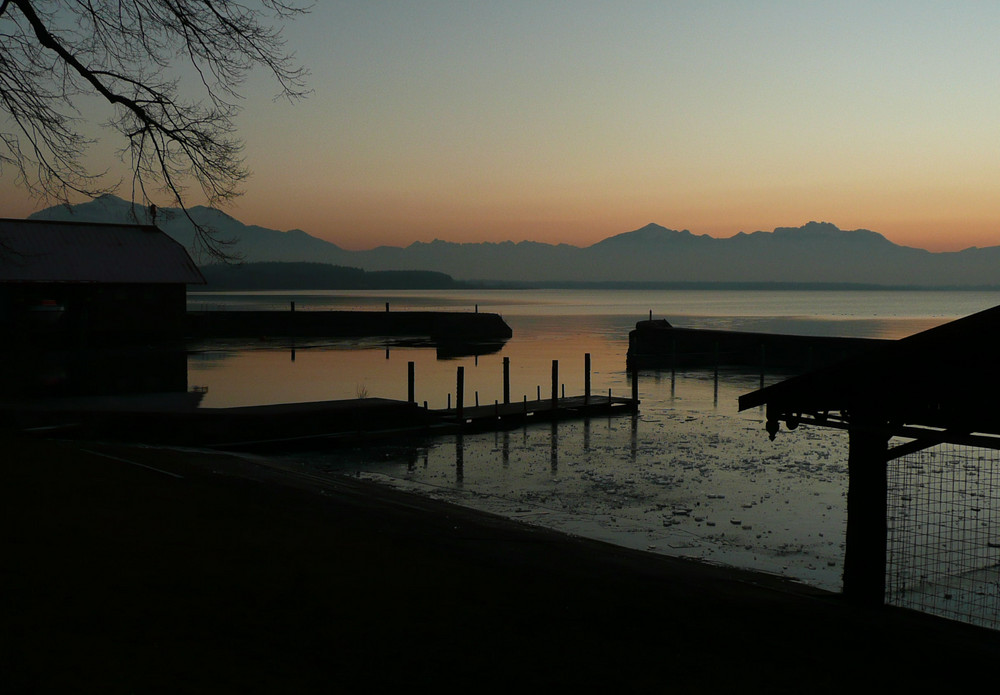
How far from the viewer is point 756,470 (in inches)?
893

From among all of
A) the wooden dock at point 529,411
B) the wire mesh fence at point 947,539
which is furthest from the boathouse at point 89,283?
the wire mesh fence at point 947,539

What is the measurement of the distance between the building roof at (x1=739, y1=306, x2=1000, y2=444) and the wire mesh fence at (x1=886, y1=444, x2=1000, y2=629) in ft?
9.63

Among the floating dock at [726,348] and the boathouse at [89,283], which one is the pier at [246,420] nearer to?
the floating dock at [726,348]

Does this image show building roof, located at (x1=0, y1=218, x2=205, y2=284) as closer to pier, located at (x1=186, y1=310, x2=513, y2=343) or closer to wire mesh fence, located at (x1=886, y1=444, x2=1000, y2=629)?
pier, located at (x1=186, y1=310, x2=513, y2=343)

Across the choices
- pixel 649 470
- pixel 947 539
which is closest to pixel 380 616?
pixel 947 539

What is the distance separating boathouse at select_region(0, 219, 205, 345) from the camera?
4922 centimetres

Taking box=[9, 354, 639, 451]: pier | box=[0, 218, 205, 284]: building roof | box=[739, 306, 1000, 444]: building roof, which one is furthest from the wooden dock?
box=[0, 218, 205, 284]: building roof

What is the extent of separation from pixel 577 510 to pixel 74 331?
4334 centimetres

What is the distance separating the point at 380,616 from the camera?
8.01 meters

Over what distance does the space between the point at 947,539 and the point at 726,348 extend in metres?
45.0

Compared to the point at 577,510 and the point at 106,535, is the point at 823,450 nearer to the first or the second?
the point at 577,510

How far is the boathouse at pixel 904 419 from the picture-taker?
8.91 meters

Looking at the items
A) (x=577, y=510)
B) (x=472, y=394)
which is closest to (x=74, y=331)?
(x=472, y=394)

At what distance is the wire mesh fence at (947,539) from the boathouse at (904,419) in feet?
0.12
